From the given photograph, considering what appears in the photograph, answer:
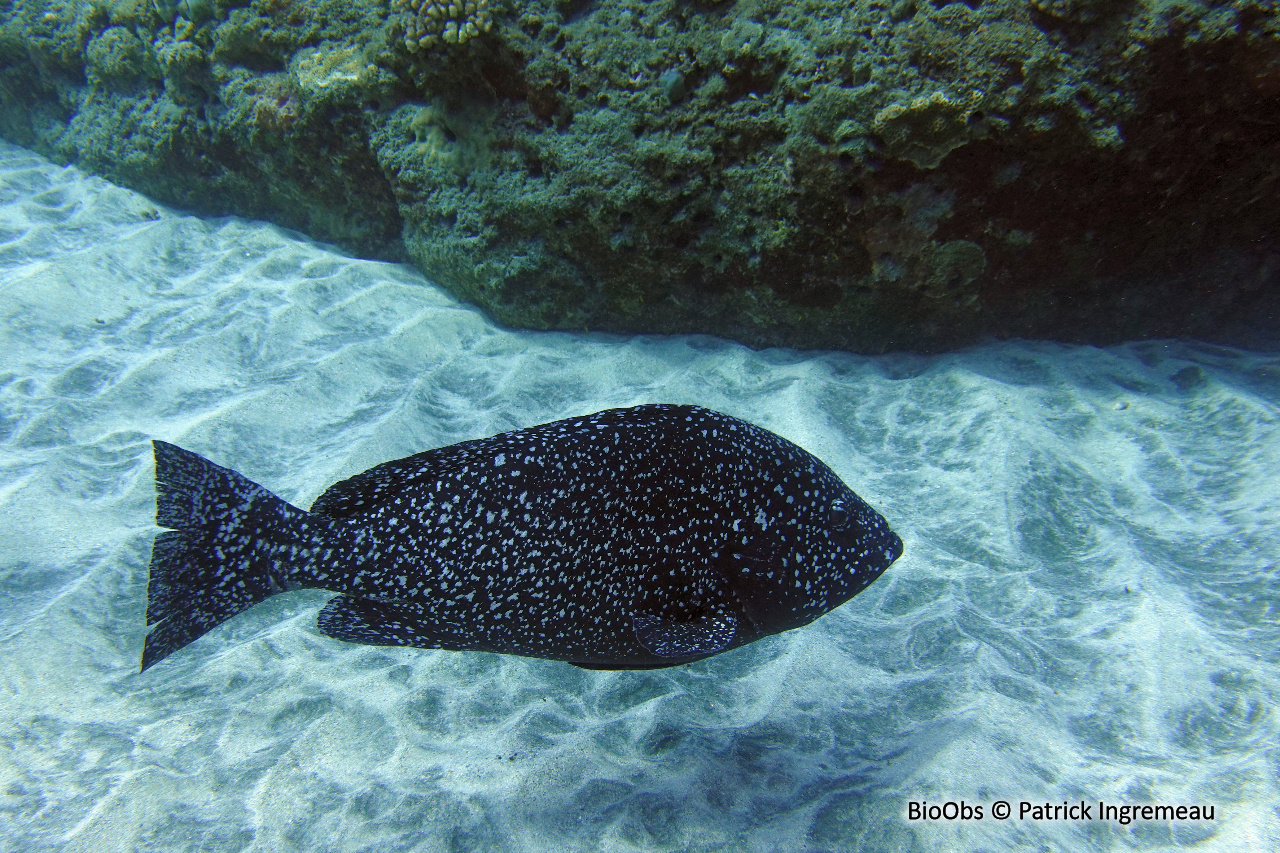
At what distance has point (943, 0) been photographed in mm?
3824

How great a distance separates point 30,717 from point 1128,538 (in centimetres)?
583

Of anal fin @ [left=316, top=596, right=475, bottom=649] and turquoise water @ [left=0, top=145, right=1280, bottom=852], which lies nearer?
turquoise water @ [left=0, top=145, right=1280, bottom=852]

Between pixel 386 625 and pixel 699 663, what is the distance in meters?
1.65

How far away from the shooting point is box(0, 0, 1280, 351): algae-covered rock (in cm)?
373

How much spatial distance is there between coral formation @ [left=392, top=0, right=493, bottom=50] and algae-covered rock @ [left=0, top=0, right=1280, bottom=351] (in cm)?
2

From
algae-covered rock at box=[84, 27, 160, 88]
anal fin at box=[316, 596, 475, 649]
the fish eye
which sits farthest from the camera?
algae-covered rock at box=[84, 27, 160, 88]

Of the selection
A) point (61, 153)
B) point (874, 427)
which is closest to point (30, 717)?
point (874, 427)

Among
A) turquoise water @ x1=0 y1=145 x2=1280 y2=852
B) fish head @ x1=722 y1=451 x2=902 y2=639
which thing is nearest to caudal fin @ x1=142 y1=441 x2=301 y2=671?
turquoise water @ x1=0 y1=145 x2=1280 y2=852

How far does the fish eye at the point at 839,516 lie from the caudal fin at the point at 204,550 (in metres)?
2.40

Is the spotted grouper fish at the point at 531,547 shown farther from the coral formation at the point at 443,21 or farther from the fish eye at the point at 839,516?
the coral formation at the point at 443,21

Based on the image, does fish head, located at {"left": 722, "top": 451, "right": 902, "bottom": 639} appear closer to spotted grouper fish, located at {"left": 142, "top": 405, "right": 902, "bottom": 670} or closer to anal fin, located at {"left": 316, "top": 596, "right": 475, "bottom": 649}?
spotted grouper fish, located at {"left": 142, "top": 405, "right": 902, "bottom": 670}

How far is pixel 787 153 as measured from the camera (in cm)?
428

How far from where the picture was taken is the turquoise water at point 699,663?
2252mm

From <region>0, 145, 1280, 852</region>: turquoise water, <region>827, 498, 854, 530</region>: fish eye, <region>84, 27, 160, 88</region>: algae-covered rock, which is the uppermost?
<region>84, 27, 160, 88</region>: algae-covered rock
